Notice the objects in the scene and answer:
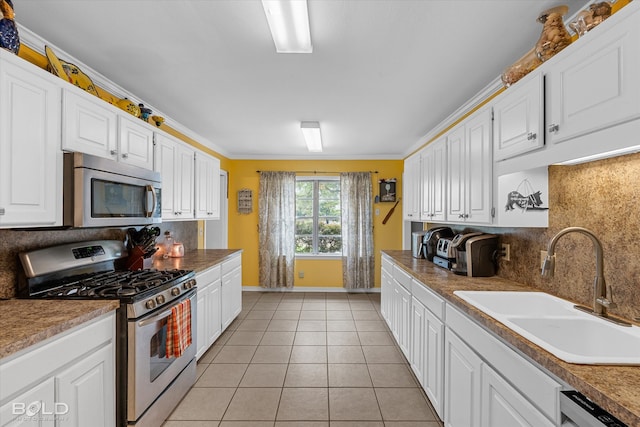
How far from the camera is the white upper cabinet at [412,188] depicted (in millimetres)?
3611

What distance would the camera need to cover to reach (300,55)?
6.78 feet

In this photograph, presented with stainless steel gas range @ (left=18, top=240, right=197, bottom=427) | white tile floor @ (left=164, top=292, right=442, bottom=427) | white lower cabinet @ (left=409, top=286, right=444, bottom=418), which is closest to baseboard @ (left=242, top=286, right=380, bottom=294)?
white tile floor @ (left=164, top=292, right=442, bottom=427)

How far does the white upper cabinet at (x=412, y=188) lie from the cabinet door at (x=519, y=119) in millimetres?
1688

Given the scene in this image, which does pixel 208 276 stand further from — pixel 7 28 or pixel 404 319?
pixel 7 28

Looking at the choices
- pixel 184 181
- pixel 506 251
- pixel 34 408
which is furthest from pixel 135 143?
pixel 506 251

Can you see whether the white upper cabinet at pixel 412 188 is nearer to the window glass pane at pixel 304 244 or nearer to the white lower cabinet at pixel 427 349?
the white lower cabinet at pixel 427 349

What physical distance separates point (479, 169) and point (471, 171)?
13cm

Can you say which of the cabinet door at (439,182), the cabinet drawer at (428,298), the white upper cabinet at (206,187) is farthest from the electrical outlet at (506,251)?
the white upper cabinet at (206,187)

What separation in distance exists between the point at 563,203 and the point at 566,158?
60 centimetres

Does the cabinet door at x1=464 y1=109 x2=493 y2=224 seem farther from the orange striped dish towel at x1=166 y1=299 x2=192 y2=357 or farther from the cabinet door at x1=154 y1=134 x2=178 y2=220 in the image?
the cabinet door at x1=154 y1=134 x2=178 y2=220

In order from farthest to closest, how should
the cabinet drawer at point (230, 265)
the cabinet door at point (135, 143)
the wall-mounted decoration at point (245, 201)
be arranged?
1. the wall-mounted decoration at point (245, 201)
2. the cabinet drawer at point (230, 265)
3. the cabinet door at point (135, 143)

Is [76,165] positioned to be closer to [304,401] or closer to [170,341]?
[170,341]

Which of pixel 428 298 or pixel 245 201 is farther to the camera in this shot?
pixel 245 201

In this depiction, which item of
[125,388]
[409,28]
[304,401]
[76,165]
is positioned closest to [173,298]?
[125,388]
